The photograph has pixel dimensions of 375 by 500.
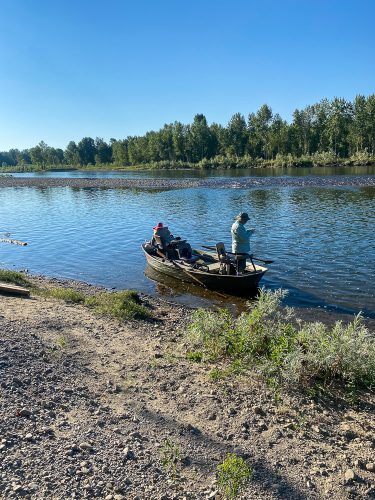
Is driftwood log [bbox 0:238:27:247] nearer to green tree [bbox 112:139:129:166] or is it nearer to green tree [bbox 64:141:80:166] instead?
green tree [bbox 112:139:129:166]

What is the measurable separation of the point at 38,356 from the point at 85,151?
7033 inches

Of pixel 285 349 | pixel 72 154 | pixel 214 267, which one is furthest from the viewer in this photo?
pixel 72 154

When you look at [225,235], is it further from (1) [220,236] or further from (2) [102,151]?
(2) [102,151]

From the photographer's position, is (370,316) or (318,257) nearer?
(370,316)

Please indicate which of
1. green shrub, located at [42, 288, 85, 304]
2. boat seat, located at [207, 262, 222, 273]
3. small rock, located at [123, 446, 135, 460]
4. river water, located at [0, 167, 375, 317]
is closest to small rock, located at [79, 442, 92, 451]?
small rock, located at [123, 446, 135, 460]

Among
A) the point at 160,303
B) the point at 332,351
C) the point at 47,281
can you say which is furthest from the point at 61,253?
the point at 332,351

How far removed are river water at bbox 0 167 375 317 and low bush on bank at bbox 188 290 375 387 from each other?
549 cm

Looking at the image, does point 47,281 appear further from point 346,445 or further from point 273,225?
point 273,225

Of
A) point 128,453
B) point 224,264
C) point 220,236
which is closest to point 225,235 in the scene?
point 220,236

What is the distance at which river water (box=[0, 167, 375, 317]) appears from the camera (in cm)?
1631

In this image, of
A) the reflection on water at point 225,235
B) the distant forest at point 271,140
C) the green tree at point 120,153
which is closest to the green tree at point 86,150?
the green tree at point 120,153

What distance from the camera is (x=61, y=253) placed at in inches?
931

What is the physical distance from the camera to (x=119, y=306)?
39.4 feet

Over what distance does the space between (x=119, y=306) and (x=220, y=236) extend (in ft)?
50.6
